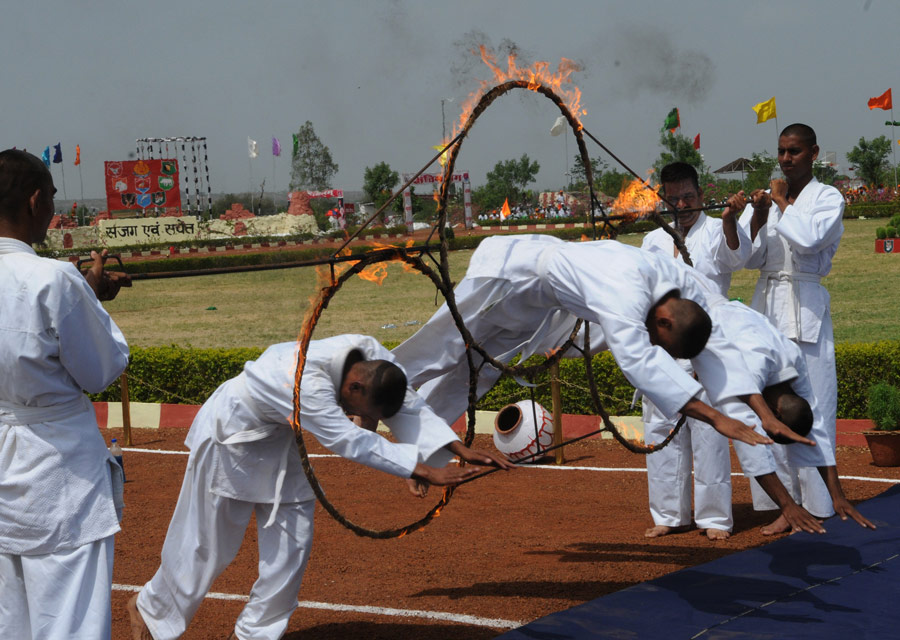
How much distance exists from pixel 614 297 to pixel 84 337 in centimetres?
213

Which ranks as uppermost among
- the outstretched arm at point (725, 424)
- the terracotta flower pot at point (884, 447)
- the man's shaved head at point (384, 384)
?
the man's shaved head at point (384, 384)

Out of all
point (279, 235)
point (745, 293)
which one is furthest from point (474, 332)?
point (279, 235)

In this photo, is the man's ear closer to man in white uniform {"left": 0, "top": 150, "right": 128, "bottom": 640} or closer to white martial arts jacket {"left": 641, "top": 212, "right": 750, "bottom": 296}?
man in white uniform {"left": 0, "top": 150, "right": 128, "bottom": 640}

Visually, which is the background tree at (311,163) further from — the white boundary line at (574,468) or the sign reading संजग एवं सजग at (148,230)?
the white boundary line at (574,468)

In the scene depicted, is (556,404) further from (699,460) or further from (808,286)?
(808,286)

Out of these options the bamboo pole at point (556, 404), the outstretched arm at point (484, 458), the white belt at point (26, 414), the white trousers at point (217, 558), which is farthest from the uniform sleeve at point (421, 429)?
the bamboo pole at point (556, 404)

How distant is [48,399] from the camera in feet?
11.5

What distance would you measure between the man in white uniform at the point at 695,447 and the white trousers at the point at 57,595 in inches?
150

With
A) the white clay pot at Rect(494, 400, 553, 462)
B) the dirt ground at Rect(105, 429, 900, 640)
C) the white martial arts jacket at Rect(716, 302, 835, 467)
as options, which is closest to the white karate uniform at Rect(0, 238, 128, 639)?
the dirt ground at Rect(105, 429, 900, 640)

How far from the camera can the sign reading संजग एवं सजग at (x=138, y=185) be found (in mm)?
56719

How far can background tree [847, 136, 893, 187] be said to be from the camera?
173 feet

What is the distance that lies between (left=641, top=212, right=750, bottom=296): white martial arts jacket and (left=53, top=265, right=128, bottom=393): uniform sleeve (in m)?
3.81

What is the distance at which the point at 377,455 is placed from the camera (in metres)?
3.95

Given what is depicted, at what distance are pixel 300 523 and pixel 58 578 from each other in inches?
46.8
